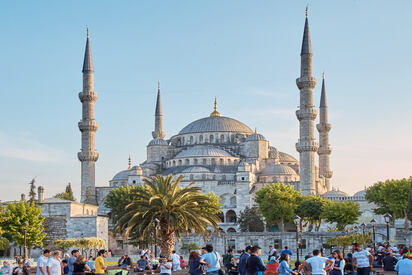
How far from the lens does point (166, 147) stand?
238ft

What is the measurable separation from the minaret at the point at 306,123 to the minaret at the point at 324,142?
35.1 ft

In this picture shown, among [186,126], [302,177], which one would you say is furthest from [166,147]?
[302,177]

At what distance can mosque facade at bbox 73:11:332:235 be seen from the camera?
184 ft

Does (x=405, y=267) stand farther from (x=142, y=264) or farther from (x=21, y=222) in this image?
(x=21, y=222)

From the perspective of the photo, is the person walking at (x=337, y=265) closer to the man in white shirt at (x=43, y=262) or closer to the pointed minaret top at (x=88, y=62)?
the man in white shirt at (x=43, y=262)

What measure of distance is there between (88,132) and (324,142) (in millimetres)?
23854

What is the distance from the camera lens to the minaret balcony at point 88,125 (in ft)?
190

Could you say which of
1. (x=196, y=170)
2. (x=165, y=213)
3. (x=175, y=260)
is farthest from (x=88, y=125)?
(x=175, y=260)

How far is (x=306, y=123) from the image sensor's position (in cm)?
5612

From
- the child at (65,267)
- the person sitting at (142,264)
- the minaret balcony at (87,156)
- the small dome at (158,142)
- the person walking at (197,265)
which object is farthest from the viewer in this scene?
the small dome at (158,142)

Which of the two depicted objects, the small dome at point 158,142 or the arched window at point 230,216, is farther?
the small dome at point 158,142

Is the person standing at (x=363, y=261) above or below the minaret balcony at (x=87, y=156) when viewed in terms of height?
below

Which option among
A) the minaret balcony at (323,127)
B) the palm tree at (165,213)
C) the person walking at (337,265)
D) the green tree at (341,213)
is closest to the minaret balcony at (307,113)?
the green tree at (341,213)

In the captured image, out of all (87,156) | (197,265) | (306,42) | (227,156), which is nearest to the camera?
(197,265)
